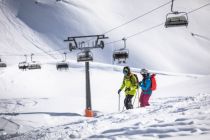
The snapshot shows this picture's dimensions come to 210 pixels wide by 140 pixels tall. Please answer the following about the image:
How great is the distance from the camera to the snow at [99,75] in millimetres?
9133

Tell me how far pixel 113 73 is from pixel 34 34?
3695cm

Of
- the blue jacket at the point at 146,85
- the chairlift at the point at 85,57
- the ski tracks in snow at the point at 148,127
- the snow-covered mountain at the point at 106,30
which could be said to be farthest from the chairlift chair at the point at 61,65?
the snow-covered mountain at the point at 106,30

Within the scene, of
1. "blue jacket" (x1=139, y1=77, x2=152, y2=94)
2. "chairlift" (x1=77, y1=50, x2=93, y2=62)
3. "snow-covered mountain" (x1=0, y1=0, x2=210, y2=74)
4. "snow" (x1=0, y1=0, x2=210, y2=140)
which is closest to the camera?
"snow" (x1=0, y1=0, x2=210, y2=140)

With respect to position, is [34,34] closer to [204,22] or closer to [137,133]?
[204,22]

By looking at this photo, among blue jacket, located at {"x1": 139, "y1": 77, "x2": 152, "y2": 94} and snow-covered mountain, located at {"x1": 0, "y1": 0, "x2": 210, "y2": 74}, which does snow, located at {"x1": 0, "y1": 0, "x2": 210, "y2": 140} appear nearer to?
snow-covered mountain, located at {"x1": 0, "y1": 0, "x2": 210, "y2": 74}

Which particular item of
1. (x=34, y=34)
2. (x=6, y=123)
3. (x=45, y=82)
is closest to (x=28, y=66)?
(x=6, y=123)

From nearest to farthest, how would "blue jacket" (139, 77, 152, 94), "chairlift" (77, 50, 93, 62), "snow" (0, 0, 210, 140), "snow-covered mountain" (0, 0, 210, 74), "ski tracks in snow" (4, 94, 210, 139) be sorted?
"ski tracks in snow" (4, 94, 210, 139)
"snow" (0, 0, 210, 140)
"blue jacket" (139, 77, 152, 94)
"chairlift" (77, 50, 93, 62)
"snow-covered mountain" (0, 0, 210, 74)

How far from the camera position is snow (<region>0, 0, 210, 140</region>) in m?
9.13

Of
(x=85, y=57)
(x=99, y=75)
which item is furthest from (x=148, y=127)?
(x=99, y=75)

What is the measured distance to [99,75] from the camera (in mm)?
70875

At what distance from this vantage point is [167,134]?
7438 mm

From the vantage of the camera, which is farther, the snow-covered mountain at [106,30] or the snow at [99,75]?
the snow-covered mountain at [106,30]

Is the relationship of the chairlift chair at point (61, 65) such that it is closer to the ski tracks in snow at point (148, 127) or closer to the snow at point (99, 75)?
the snow at point (99, 75)

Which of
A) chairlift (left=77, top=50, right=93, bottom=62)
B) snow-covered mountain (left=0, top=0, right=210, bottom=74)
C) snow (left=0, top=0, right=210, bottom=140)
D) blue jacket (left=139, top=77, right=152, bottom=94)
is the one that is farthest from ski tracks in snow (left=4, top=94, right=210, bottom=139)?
snow-covered mountain (left=0, top=0, right=210, bottom=74)
